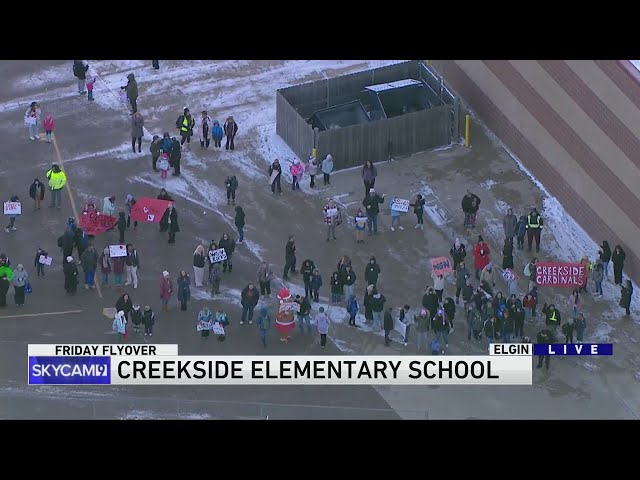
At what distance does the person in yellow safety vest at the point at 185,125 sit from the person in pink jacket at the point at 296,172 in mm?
3627

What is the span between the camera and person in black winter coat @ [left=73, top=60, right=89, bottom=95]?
61359 millimetres

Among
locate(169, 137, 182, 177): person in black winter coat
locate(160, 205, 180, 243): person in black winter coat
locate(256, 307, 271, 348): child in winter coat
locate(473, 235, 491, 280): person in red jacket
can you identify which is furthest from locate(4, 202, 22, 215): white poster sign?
locate(473, 235, 491, 280): person in red jacket

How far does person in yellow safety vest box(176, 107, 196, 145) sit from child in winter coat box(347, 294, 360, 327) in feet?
32.6

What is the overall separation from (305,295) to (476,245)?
4.72 meters

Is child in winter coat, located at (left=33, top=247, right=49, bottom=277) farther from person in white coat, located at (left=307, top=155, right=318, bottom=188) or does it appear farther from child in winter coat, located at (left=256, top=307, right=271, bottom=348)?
person in white coat, located at (left=307, top=155, right=318, bottom=188)

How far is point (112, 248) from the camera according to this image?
2041 inches

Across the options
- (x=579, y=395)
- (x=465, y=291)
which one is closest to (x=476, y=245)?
(x=465, y=291)

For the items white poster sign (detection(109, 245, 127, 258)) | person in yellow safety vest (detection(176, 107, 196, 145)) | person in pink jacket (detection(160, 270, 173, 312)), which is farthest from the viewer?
person in yellow safety vest (detection(176, 107, 196, 145))

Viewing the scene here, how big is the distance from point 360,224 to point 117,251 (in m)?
6.76

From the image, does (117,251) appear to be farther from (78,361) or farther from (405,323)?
(405,323)

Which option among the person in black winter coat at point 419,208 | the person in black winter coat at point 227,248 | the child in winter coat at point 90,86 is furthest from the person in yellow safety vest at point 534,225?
the child in winter coat at point 90,86

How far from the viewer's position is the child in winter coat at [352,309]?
50531mm

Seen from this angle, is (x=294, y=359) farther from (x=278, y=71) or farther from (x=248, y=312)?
(x=278, y=71)

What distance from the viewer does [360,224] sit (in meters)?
54.0
